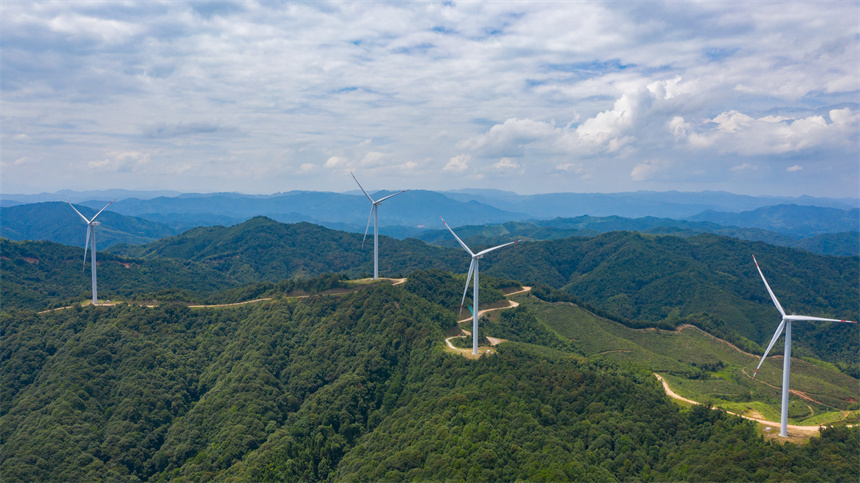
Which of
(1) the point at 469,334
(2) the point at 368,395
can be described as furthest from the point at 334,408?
(1) the point at 469,334

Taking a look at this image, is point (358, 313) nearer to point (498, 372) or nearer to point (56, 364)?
point (498, 372)

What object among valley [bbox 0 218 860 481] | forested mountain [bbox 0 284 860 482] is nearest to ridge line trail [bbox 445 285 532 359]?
valley [bbox 0 218 860 481]

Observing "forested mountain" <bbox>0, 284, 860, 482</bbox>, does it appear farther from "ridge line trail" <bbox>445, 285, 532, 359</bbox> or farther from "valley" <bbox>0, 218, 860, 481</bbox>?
"ridge line trail" <bbox>445, 285, 532, 359</bbox>

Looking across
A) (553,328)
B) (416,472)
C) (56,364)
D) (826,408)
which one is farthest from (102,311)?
(826,408)

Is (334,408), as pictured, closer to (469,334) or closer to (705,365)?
(469,334)

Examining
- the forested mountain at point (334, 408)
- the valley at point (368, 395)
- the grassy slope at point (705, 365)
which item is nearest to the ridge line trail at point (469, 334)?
the valley at point (368, 395)
